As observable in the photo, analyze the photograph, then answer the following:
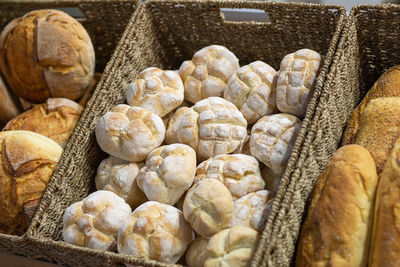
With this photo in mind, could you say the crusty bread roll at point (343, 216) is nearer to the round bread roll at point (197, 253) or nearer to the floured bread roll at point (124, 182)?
the round bread roll at point (197, 253)

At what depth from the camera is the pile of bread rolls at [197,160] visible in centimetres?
136

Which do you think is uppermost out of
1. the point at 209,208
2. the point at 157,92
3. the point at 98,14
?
the point at 98,14

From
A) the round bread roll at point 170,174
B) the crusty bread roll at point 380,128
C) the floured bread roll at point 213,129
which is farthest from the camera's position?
the floured bread roll at point 213,129

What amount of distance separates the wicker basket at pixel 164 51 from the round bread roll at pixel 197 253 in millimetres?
178

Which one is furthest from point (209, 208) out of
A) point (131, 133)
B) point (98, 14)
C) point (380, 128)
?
point (98, 14)

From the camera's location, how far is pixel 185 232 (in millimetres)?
1420

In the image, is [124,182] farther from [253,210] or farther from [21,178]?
[253,210]

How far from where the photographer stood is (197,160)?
1665 mm

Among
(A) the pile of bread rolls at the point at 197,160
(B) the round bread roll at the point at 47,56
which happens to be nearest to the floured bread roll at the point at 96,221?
(A) the pile of bread rolls at the point at 197,160

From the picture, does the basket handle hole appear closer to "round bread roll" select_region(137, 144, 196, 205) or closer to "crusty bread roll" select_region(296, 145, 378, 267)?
"round bread roll" select_region(137, 144, 196, 205)

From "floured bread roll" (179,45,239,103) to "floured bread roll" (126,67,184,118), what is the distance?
49mm

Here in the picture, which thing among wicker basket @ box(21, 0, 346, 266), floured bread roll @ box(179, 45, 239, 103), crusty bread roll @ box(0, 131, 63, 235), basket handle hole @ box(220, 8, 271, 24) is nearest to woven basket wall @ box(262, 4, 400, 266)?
wicker basket @ box(21, 0, 346, 266)

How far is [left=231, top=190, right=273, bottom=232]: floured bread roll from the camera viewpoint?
4.50 ft

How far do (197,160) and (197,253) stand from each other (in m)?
0.39
